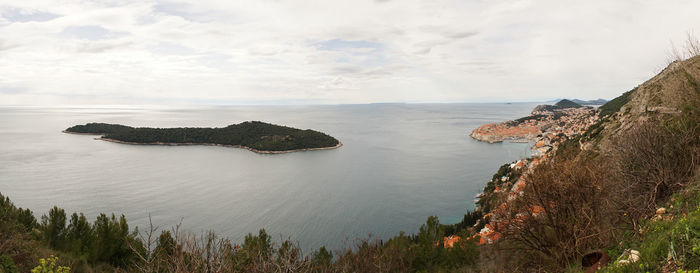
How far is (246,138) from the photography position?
292 ft

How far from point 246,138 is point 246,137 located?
0.72 m

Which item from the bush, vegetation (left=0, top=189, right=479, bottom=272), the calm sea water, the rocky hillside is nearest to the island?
the calm sea water

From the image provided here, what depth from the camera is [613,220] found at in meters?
9.34

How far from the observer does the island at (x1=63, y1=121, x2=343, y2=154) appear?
81.6 meters

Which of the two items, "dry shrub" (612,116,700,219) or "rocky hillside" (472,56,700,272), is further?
"dry shrub" (612,116,700,219)

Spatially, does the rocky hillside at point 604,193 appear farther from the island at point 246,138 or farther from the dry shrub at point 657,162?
the island at point 246,138

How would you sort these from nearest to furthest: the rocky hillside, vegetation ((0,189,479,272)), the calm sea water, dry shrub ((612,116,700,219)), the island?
the rocky hillside < dry shrub ((612,116,700,219)) < vegetation ((0,189,479,272)) < the calm sea water < the island

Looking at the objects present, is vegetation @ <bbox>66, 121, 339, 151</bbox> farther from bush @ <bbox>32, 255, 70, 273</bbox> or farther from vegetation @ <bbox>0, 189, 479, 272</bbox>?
bush @ <bbox>32, 255, 70, 273</bbox>

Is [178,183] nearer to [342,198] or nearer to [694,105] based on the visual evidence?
[342,198]

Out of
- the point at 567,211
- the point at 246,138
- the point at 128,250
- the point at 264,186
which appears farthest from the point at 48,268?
the point at 246,138

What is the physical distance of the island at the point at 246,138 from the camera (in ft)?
268

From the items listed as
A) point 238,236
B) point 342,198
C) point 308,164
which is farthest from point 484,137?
point 238,236

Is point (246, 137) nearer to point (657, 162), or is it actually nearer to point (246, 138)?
point (246, 138)

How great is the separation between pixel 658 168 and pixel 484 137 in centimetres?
8935
